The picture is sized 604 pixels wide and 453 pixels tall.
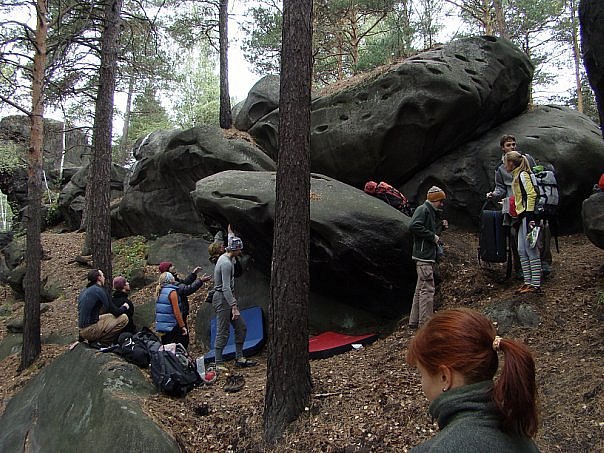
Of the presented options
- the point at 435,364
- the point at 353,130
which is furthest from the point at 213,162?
the point at 435,364

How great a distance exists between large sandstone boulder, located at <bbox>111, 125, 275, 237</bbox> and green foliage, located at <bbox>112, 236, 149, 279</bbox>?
0.46 meters

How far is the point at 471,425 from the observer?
4.83 feet

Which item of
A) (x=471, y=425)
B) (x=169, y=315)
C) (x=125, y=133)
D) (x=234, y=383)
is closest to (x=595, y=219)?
(x=234, y=383)

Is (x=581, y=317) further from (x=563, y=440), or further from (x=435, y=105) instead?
Result: (x=435, y=105)

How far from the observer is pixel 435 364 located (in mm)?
1618

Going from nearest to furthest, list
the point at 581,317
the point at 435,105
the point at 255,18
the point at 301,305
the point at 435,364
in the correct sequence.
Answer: the point at 435,364
the point at 301,305
the point at 581,317
the point at 435,105
the point at 255,18

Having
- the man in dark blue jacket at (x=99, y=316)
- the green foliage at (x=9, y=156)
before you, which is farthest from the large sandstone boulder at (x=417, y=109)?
the green foliage at (x=9, y=156)

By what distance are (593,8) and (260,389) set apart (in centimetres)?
576

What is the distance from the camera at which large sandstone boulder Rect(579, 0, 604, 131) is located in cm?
477

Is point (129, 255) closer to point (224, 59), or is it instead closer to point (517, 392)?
point (224, 59)

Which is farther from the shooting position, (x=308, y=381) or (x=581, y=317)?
(x=581, y=317)

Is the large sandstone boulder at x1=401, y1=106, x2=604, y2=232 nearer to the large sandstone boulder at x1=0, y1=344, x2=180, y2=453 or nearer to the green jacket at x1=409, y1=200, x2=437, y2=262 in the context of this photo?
the green jacket at x1=409, y1=200, x2=437, y2=262

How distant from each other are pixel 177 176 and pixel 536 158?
9.46 meters

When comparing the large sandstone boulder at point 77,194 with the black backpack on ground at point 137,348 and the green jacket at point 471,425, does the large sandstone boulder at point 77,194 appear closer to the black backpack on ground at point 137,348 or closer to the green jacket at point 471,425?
the black backpack on ground at point 137,348
